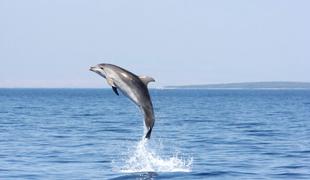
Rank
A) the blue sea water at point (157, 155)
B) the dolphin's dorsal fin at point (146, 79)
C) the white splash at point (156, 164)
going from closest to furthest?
the dolphin's dorsal fin at point (146, 79) < the blue sea water at point (157, 155) < the white splash at point (156, 164)

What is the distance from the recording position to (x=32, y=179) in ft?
88.9

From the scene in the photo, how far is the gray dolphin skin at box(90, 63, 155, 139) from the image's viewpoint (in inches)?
709

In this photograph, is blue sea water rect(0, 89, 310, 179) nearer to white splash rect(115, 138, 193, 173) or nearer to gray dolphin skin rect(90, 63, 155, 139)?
white splash rect(115, 138, 193, 173)

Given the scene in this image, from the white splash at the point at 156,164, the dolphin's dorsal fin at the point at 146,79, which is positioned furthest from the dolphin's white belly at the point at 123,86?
the white splash at the point at 156,164

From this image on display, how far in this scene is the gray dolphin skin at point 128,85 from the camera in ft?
59.1

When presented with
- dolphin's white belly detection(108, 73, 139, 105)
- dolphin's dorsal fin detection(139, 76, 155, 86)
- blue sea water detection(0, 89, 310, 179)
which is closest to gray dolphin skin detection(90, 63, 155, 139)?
dolphin's white belly detection(108, 73, 139, 105)

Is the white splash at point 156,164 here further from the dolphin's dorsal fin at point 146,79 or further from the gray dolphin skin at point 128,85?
the gray dolphin skin at point 128,85

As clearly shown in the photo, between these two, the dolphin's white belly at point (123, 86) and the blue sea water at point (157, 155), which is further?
the blue sea water at point (157, 155)

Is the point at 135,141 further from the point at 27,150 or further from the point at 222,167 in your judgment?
the point at 222,167

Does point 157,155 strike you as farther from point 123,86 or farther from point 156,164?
point 123,86

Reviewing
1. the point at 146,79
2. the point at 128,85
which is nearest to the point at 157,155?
the point at 146,79

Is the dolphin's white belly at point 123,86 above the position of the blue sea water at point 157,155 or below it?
above

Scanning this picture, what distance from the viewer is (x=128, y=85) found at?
1816cm

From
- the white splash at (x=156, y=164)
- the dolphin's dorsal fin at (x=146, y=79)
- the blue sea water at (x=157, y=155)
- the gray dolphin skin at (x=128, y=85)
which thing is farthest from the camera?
the white splash at (x=156, y=164)
